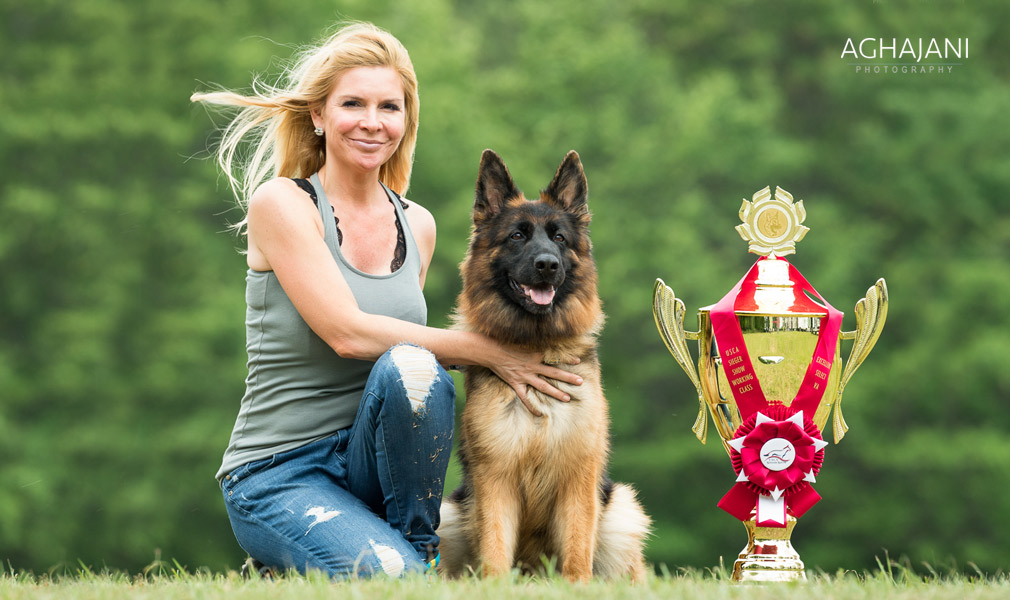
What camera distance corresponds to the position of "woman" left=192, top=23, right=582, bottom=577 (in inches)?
130

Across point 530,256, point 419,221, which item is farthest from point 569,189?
point 419,221

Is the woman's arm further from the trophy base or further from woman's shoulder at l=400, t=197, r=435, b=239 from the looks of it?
the trophy base

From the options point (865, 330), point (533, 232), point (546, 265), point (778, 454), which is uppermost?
point (533, 232)

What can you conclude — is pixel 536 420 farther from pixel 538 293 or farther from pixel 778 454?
pixel 778 454

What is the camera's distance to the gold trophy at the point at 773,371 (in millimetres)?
3418

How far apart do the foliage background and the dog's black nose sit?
8.50 m

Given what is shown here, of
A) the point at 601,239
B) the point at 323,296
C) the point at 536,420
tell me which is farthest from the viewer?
the point at 601,239

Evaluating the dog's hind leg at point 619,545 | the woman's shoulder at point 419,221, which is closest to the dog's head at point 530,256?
the woman's shoulder at point 419,221

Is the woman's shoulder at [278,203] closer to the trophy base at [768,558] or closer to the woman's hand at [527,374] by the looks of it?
the woman's hand at [527,374]

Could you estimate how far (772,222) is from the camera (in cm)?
358

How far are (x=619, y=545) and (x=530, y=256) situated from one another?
3.82 feet

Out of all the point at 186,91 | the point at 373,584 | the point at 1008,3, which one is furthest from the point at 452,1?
the point at 373,584

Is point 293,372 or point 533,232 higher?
point 533,232

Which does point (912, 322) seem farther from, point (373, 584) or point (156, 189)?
point (373, 584)
